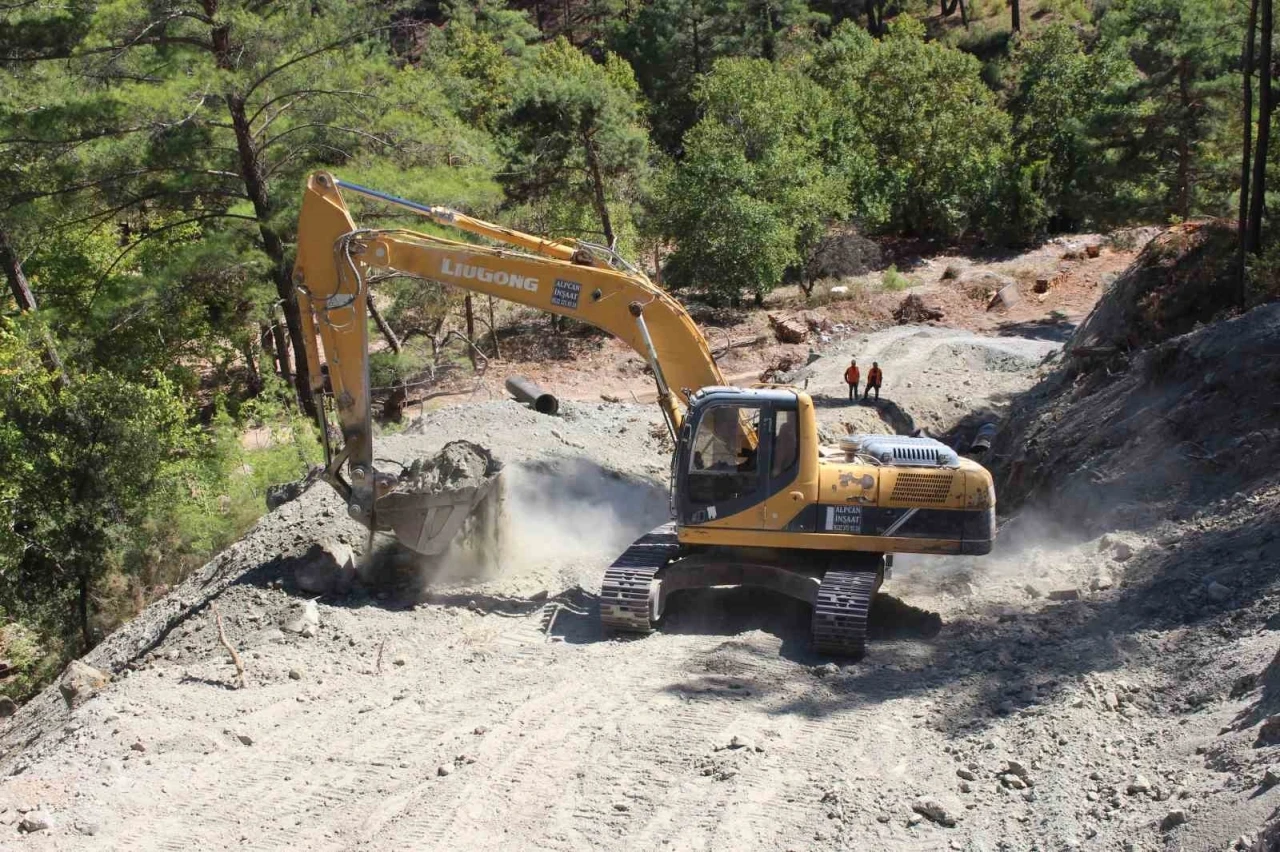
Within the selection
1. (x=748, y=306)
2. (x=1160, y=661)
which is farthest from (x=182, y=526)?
(x=748, y=306)

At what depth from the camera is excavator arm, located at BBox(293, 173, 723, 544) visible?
11.2 meters

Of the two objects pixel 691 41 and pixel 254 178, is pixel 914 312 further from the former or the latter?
pixel 691 41

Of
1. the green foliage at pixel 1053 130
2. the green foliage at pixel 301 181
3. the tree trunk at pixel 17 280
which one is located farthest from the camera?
the green foliage at pixel 1053 130

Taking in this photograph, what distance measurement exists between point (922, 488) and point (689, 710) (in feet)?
10.4

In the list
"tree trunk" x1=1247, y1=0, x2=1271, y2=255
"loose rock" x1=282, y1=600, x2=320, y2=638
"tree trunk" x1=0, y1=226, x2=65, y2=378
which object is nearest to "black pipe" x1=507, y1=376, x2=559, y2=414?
"loose rock" x1=282, y1=600, x2=320, y2=638

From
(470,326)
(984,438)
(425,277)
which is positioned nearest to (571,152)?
(470,326)

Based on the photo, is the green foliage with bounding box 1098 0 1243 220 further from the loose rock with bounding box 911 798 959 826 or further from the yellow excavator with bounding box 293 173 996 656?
the loose rock with bounding box 911 798 959 826

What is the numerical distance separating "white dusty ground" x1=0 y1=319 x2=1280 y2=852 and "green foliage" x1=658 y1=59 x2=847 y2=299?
64.9 ft

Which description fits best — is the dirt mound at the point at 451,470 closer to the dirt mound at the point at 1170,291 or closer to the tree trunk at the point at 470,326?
the dirt mound at the point at 1170,291

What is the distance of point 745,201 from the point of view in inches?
1235

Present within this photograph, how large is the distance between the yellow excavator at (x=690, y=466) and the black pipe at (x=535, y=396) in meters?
6.02

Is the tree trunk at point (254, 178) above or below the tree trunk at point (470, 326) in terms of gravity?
above

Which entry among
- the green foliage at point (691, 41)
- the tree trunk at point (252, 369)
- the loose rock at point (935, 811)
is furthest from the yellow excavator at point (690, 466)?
the green foliage at point (691, 41)

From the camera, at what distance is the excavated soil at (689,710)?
7164 millimetres
